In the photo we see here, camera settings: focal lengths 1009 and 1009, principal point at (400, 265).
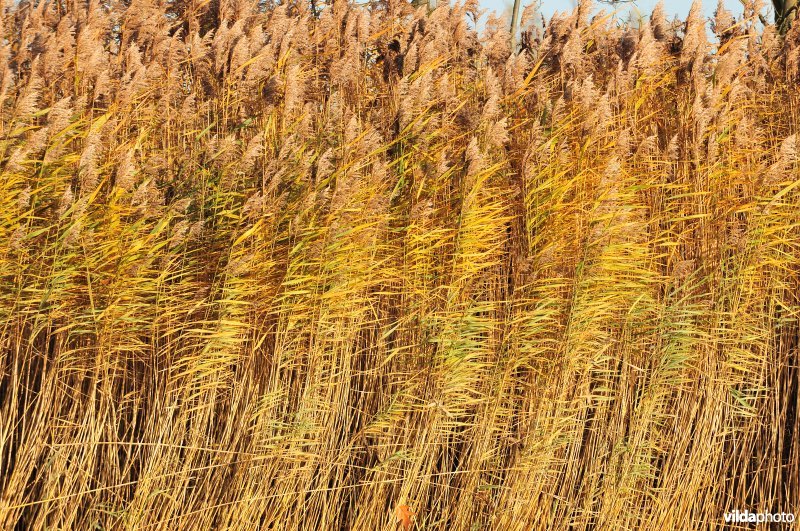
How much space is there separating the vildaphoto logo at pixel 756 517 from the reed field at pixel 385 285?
38mm

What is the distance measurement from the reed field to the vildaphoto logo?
0.04m

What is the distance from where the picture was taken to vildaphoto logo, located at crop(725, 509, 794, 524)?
180 inches

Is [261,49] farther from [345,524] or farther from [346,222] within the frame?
[345,524]

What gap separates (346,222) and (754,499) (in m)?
2.29

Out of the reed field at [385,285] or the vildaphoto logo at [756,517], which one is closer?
the reed field at [385,285]

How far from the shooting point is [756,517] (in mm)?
4582

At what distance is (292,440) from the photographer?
12.7 ft

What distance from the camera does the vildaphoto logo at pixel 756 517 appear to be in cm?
457

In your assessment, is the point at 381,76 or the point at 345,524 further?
the point at 381,76

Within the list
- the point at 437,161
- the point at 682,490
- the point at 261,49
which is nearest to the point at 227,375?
the point at 437,161

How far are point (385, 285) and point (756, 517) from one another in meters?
2.05

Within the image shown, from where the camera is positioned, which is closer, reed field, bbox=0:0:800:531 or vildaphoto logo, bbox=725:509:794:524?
reed field, bbox=0:0:800:531

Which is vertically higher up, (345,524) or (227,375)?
(227,375)

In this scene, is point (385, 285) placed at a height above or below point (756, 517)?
above
